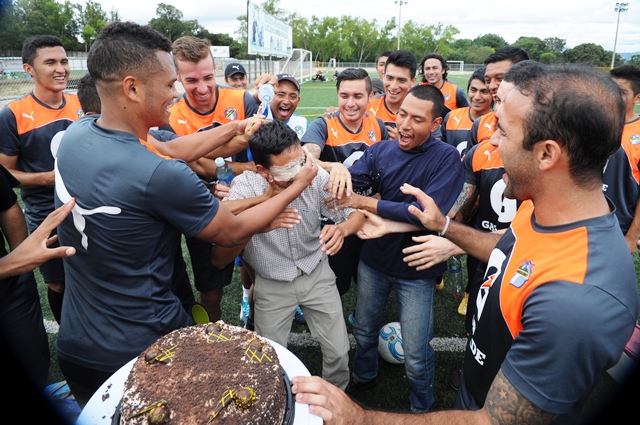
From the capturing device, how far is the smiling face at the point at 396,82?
566cm

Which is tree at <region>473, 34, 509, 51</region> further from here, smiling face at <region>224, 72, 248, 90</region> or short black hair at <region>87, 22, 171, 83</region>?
short black hair at <region>87, 22, 171, 83</region>

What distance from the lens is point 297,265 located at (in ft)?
→ 10.2

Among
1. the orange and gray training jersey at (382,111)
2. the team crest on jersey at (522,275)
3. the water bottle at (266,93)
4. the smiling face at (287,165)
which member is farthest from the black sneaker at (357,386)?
the orange and gray training jersey at (382,111)

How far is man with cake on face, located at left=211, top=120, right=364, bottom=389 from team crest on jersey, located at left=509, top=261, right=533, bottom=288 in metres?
1.45

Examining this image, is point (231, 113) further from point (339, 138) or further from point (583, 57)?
point (583, 57)

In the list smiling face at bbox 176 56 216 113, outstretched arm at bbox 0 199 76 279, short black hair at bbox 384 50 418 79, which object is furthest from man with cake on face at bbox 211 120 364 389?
short black hair at bbox 384 50 418 79

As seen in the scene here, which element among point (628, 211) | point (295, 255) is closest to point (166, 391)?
point (295, 255)

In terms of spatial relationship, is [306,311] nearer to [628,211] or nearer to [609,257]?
[609,257]

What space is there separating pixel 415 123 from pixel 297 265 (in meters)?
1.47

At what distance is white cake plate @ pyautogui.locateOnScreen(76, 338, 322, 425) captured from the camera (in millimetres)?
1579

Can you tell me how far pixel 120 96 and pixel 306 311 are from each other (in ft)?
6.86

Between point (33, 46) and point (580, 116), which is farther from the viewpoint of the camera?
point (33, 46)

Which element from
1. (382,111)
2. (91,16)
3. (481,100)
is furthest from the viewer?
(91,16)

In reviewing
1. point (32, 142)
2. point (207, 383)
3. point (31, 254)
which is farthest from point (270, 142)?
point (32, 142)
